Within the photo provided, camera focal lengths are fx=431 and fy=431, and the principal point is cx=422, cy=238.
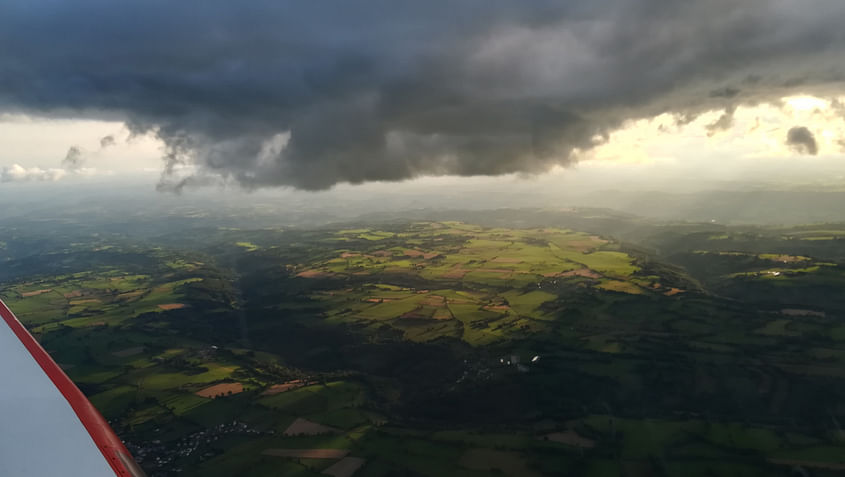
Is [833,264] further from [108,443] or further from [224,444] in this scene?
[108,443]

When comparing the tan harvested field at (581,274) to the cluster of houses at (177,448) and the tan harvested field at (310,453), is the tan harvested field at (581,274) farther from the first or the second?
the cluster of houses at (177,448)

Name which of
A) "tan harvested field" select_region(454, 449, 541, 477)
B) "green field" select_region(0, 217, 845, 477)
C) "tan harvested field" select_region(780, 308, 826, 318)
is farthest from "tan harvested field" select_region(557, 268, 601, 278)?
"tan harvested field" select_region(454, 449, 541, 477)

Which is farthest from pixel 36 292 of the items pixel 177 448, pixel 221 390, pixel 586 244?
pixel 586 244

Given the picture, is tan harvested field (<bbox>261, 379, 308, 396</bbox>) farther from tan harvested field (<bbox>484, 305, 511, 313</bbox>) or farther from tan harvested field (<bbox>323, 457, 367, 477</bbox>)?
tan harvested field (<bbox>484, 305, 511, 313</bbox>)

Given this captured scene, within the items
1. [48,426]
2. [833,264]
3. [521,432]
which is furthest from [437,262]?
[48,426]

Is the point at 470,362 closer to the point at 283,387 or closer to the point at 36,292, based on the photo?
the point at 283,387

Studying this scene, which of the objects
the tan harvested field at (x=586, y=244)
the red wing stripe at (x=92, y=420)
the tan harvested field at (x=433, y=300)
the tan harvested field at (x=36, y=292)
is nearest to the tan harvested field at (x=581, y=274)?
the tan harvested field at (x=586, y=244)
